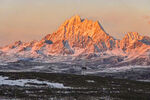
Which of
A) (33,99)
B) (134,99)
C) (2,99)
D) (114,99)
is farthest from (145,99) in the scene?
(2,99)

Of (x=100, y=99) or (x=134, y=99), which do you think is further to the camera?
(x=134, y=99)

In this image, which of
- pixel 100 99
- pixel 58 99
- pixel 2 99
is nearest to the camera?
pixel 2 99

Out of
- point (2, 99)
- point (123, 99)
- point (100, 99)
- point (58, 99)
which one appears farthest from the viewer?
point (123, 99)

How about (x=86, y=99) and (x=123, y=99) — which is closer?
(x=86, y=99)

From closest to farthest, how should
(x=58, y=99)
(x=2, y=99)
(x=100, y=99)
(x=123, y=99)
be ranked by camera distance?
1. (x=2, y=99)
2. (x=58, y=99)
3. (x=100, y=99)
4. (x=123, y=99)

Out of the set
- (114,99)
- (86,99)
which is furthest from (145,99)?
(86,99)

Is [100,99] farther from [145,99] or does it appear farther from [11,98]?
[11,98]

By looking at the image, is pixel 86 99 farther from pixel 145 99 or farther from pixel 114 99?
pixel 145 99

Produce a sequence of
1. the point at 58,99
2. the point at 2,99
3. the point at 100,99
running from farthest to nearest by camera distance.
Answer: the point at 100,99, the point at 58,99, the point at 2,99
